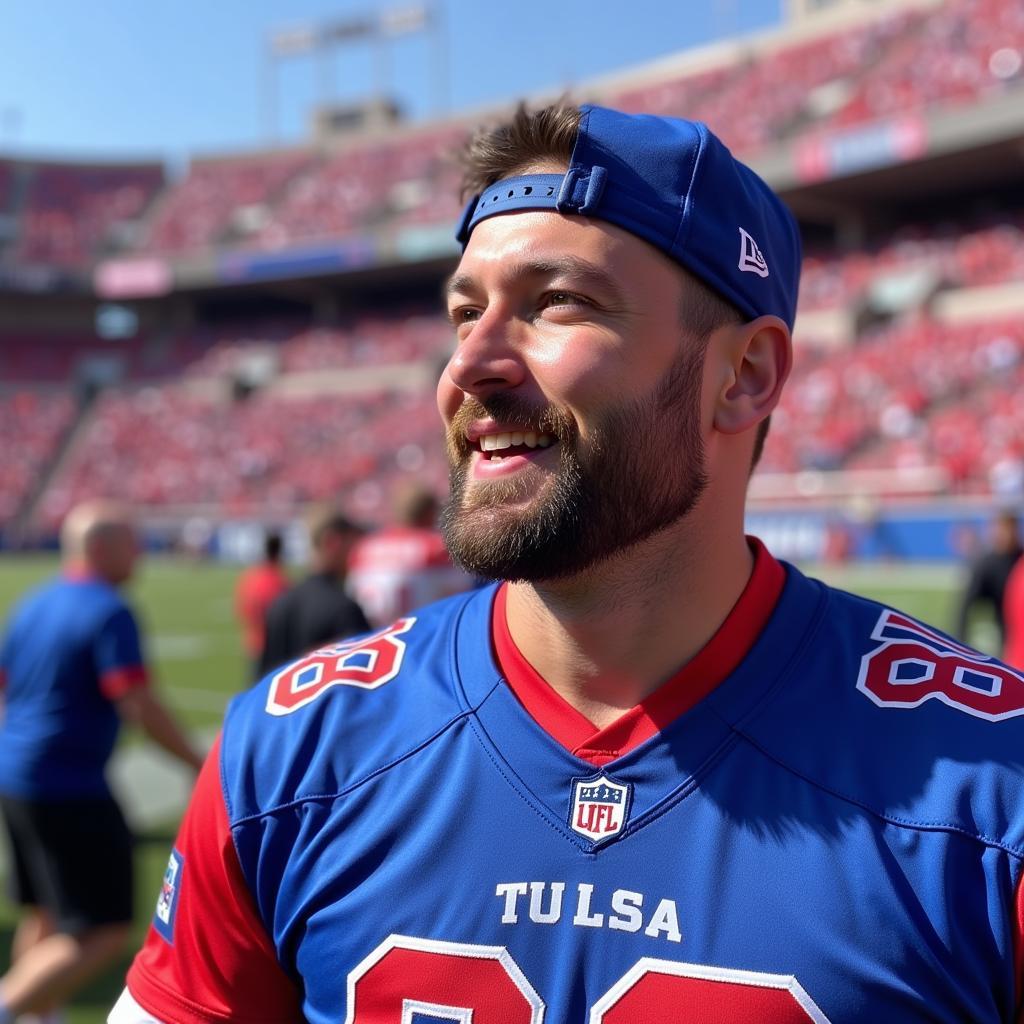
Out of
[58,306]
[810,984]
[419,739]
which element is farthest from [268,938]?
[58,306]

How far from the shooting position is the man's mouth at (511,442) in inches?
63.6

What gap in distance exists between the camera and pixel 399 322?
42312 mm

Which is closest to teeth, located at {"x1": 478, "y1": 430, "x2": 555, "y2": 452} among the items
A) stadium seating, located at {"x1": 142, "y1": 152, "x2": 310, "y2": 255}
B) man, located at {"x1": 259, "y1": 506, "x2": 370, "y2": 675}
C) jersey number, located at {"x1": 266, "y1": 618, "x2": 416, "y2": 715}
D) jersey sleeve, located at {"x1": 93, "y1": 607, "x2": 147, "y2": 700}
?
jersey number, located at {"x1": 266, "y1": 618, "x2": 416, "y2": 715}

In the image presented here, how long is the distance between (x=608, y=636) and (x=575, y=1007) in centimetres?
51

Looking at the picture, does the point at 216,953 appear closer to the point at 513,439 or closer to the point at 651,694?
the point at 651,694

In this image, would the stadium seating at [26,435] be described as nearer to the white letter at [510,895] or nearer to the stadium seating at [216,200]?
the stadium seating at [216,200]

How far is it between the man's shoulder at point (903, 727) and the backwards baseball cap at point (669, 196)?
55 cm

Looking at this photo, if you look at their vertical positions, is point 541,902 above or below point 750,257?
below

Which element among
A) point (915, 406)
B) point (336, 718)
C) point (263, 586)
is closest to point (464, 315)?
point (336, 718)

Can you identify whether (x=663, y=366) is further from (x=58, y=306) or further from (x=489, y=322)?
(x=58, y=306)

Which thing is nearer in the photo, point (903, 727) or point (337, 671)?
point (903, 727)

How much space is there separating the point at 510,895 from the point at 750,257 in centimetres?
100

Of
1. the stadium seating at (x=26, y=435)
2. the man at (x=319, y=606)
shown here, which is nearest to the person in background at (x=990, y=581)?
the man at (x=319, y=606)

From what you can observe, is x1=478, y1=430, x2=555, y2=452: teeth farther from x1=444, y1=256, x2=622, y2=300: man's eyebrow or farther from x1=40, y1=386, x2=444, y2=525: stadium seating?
x1=40, y1=386, x2=444, y2=525: stadium seating
